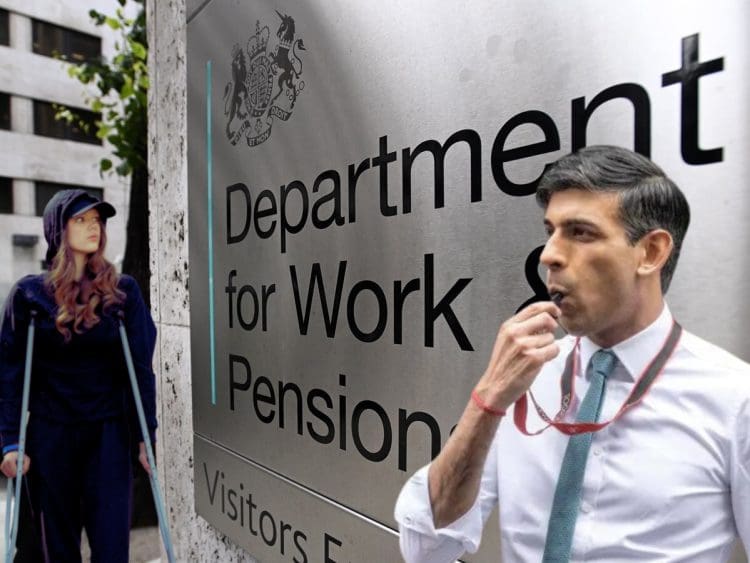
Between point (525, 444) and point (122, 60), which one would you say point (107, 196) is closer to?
point (122, 60)

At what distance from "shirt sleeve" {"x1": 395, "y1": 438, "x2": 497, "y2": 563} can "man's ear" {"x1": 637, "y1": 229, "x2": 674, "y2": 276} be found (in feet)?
1.63

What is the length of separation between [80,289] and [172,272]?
93cm

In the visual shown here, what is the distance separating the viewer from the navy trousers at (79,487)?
2982mm

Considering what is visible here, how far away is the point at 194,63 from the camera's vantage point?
3.42 m

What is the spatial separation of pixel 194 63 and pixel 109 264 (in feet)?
3.82

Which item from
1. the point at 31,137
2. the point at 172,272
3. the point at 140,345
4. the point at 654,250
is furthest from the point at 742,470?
the point at 31,137

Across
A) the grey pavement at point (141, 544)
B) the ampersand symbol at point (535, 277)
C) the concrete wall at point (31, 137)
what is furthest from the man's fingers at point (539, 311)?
the concrete wall at point (31, 137)

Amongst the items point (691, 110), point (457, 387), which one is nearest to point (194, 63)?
point (457, 387)

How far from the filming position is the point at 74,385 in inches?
118

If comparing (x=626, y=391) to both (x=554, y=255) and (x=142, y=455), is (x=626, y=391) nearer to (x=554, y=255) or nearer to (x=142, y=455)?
(x=554, y=255)

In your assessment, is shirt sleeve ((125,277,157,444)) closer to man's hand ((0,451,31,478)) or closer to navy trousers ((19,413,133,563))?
navy trousers ((19,413,133,563))

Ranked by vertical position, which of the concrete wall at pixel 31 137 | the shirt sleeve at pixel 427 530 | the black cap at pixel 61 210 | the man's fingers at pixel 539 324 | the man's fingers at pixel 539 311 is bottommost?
the shirt sleeve at pixel 427 530

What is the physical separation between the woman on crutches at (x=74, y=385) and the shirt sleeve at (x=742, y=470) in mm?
2720

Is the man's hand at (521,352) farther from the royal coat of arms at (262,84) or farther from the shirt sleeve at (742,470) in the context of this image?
the royal coat of arms at (262,84)
